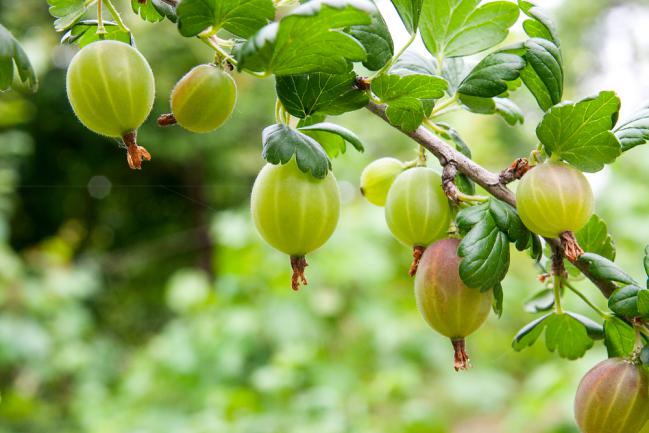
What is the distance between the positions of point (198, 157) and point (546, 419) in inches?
131

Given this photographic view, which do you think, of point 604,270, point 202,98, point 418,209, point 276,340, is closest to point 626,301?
point 604,270

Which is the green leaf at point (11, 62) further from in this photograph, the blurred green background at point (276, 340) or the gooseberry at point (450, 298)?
the blurred green background at point (276, 340)

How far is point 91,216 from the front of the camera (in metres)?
5.16

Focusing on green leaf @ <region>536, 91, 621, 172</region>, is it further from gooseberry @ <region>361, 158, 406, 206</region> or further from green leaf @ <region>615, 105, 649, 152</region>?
gooseberry @ <region>361, 158, 406, 206</region>

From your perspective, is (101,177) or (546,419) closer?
(546,419)

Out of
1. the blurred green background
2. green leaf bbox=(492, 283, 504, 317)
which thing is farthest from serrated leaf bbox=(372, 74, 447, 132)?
the blurred green background

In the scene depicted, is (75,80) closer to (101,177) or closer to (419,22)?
(419,22)

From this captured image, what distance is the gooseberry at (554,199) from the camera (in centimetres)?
33

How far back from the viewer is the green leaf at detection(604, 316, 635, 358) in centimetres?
38

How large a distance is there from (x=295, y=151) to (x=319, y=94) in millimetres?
34

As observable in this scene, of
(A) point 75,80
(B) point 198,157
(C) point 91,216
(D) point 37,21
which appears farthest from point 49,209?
(A) point 75,80

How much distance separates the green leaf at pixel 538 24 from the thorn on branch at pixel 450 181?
0.09m

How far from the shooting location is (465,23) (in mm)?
397

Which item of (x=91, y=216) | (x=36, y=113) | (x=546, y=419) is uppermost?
(x=36, y=113)
